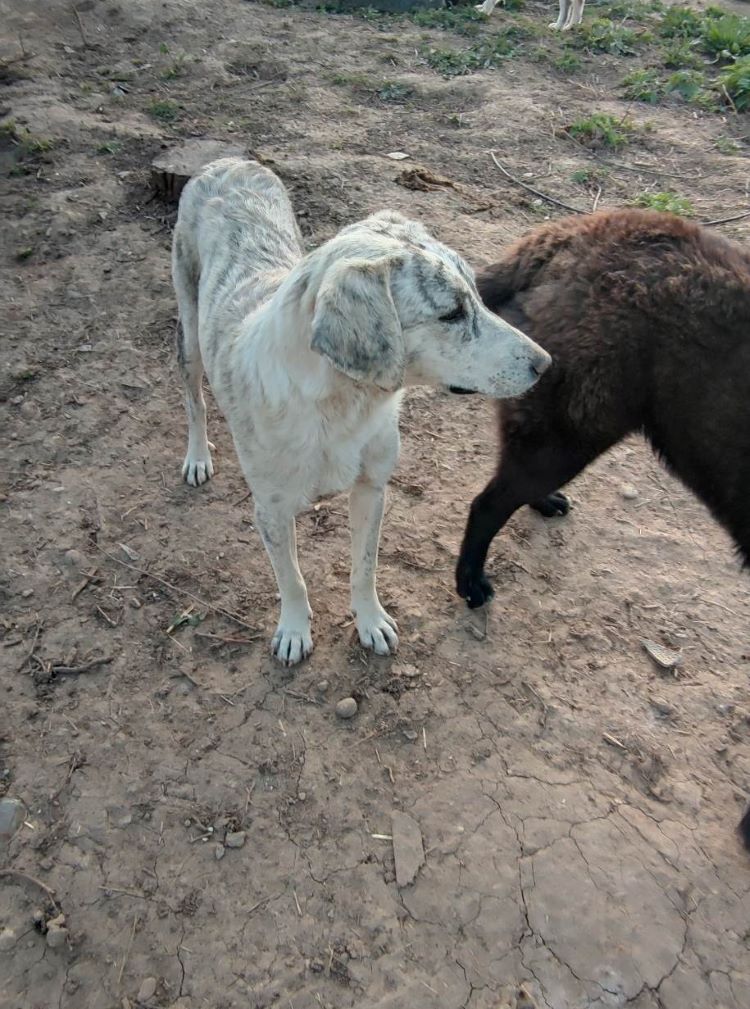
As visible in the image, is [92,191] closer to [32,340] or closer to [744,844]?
[32,340]

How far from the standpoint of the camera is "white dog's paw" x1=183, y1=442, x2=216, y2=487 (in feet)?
12.5

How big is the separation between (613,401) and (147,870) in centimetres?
237

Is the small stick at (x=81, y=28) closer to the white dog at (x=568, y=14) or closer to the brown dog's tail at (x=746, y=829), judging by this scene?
the white dog at (x=568, y=14)

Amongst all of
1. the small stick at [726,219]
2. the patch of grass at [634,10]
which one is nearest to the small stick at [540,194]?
the small stick at [726,219]

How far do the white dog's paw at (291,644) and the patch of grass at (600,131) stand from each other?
242 inches

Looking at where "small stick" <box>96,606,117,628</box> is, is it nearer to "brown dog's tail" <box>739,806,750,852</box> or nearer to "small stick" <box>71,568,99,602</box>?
"small stick" <box>71,568,99,602</box>

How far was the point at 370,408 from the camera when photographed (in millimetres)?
2428

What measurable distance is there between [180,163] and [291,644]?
4.08 m

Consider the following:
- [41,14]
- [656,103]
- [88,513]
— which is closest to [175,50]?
[41,14]

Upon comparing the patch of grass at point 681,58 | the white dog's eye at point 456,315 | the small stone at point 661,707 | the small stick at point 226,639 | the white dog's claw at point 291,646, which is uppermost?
the patch of grass at point 681,58

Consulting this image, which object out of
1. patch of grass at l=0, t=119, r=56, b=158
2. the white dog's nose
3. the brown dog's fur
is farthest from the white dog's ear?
patch of grass at l=0, t=119, r=56, b=158

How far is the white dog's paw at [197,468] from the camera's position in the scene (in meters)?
3.80

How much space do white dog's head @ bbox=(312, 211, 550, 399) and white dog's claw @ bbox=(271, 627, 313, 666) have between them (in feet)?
4.09

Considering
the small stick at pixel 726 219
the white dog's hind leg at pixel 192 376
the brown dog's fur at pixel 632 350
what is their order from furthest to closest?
the small stick at pixel 726 219, the white dog's hind leg at pixel 192 376, the brown dog's fur at pixel 632 350
